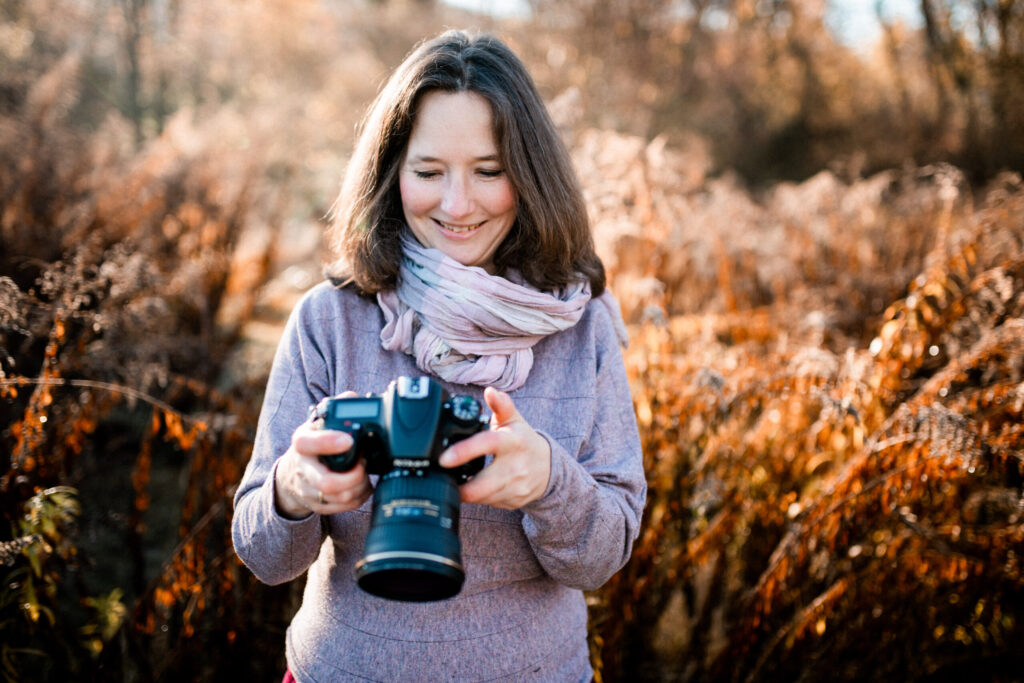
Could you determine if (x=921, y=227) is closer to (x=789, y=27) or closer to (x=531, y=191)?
(x=531, y=191)

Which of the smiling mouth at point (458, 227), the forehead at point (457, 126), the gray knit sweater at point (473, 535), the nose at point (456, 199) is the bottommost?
the gray knit sweater at point (473, 535)

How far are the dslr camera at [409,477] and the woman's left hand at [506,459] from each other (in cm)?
3

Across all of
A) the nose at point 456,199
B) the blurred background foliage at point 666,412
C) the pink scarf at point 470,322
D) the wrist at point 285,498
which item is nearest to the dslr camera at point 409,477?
the wrist at point 285,498

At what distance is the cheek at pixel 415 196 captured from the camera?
56.8 inches

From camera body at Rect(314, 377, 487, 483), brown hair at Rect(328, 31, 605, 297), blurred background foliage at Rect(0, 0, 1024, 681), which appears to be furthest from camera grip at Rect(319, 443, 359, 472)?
blurred background foliage at Rect(0, 0, 1024, 681)

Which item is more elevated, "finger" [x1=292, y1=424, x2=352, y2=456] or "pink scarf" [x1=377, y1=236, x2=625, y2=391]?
"pink scarf" [x1=377, y1=236, x2=625, y2=391]

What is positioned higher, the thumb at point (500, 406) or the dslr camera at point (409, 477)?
the thumb at point (500, 406)

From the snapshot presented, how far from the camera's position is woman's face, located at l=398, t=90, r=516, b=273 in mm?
1415

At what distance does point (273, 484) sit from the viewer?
1.20 meters

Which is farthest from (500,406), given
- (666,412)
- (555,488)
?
(666,412)

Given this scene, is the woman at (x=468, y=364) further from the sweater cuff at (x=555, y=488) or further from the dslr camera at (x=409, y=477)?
the dslr camera at (x=409, y=477)

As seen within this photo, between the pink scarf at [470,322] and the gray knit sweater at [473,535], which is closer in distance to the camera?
the gray knit sweater at [473,535]

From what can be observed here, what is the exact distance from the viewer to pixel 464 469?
1123mm

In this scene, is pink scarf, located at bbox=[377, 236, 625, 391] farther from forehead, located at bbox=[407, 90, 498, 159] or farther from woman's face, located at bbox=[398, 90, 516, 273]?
forehead, located at bbox=[407, 90, 498, 159]
